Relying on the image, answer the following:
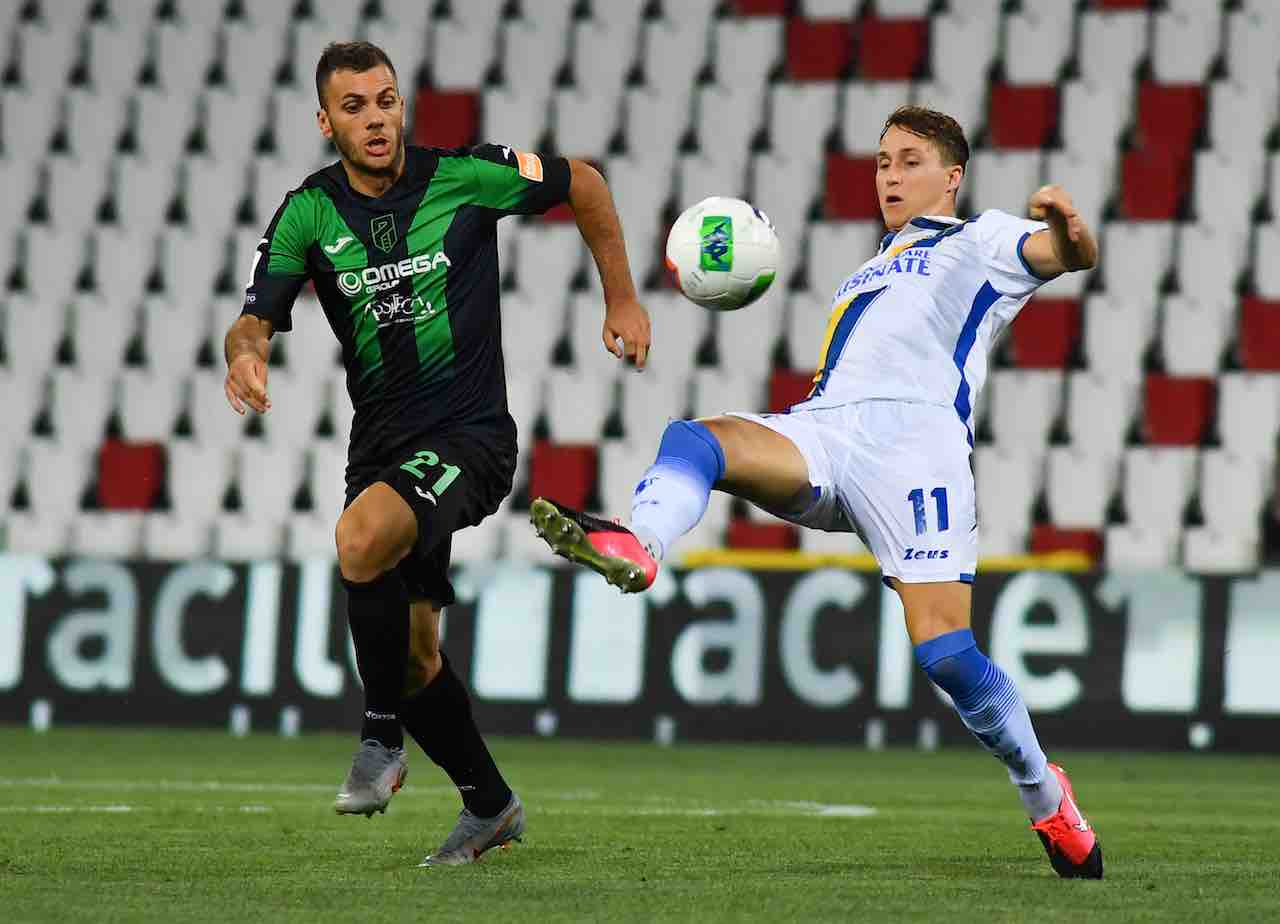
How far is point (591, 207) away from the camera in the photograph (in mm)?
5473

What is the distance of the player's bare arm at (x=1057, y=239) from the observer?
4.55 meters

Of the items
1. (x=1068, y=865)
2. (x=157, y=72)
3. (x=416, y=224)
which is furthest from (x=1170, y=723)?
(x=157, y=72)

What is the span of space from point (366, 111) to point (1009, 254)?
1595 mm

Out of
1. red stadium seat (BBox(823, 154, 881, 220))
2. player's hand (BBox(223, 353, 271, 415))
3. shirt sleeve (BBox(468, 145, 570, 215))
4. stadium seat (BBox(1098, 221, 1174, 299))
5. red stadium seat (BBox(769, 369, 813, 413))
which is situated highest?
red stadium seat (BBox(823, 154, 881, 220))

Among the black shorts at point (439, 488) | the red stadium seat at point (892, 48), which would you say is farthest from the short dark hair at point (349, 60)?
the red stadium seat at point (892, 48)

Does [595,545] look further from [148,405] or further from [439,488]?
[148,405]

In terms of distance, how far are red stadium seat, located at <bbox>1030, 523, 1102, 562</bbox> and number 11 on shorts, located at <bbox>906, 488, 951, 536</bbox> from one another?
687 centimetres

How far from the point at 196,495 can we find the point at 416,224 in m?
7.91

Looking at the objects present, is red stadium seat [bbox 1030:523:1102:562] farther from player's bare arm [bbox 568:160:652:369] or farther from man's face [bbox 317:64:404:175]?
man's face [bbox 317:64:404:175]

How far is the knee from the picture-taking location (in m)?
4.83

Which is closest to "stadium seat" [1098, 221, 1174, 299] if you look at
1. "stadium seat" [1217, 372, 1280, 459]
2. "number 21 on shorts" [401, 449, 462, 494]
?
"stadium seat" [1217, 372, 1280, 459]

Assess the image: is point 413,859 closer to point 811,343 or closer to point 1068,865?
point 1068,865

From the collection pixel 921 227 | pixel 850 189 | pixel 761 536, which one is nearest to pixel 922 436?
pixel 921 227

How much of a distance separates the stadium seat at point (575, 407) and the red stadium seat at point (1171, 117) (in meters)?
3.59
